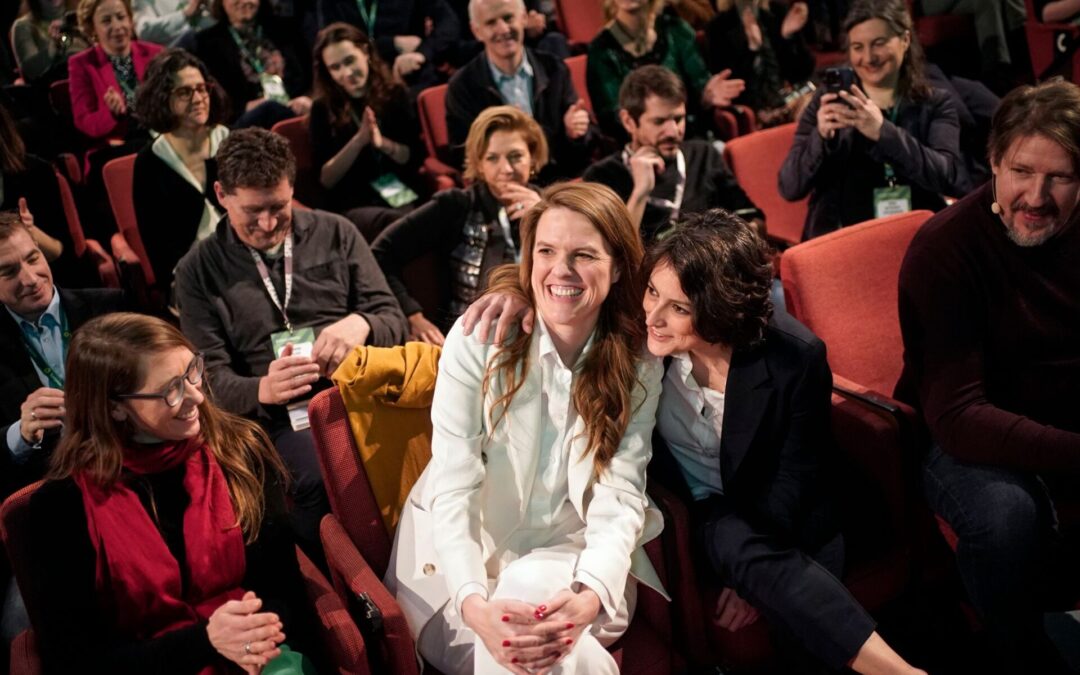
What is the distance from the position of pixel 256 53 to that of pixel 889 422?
3519mm

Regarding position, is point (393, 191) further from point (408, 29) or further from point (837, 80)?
point (837, 80)

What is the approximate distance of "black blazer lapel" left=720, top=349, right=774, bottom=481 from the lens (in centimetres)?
198

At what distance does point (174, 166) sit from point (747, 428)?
7.65 ft

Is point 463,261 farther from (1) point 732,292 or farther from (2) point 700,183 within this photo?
(1) point 732,292

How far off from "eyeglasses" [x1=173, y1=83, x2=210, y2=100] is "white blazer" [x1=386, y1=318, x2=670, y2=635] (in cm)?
195

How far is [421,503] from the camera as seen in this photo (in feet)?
6.55

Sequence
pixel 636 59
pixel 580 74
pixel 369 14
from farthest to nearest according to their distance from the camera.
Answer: pixel 369 14 < pixel 580 74 < pixel 636 59

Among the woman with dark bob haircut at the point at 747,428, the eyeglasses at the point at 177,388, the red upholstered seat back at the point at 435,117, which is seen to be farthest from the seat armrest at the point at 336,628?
the red upholstered seat back at the point at 435,117

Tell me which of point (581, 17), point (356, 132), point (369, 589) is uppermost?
point (581, 17)

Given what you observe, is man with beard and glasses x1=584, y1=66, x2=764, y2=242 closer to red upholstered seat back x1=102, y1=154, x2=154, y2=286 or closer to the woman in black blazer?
the woman in black blazer

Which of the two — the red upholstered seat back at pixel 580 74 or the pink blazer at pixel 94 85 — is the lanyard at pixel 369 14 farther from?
the pink blazer at pixel 94 85

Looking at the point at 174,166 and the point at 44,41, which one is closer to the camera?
the point at 174,166

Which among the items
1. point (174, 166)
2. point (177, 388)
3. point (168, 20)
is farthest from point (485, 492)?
point (168, 20)

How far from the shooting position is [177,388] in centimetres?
180
